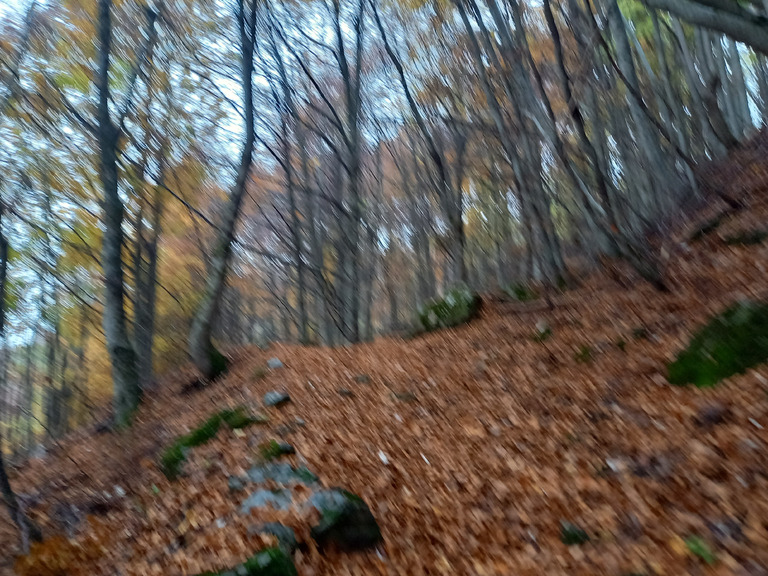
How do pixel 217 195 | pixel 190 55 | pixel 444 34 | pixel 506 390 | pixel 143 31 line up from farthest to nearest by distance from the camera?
pixel 217 195
pixel 444 34
pixel 190 55
pixel 143 31
pixel 506 390

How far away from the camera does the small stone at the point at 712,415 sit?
4.07 m

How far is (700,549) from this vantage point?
114 inches

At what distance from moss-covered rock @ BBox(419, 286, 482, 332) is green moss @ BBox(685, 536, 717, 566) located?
7180 millimetres

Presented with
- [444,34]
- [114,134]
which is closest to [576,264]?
[444,34]

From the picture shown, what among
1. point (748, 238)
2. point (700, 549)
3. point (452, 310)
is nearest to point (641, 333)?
point (748, 238)

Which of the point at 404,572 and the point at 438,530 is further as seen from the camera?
the point at 438,530

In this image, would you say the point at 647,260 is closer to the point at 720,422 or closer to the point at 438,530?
the point at 720,422

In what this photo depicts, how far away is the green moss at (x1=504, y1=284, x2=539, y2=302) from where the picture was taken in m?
10.1

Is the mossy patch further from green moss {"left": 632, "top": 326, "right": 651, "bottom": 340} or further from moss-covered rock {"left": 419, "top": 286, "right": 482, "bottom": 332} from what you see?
green moss {"left": 632, "top": 326, "right": 651, "bottom": 340}

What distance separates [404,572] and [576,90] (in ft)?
20.5

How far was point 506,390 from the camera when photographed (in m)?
6.46

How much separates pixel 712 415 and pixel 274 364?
6.76 meters

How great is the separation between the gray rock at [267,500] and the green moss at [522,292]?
22.1 feet

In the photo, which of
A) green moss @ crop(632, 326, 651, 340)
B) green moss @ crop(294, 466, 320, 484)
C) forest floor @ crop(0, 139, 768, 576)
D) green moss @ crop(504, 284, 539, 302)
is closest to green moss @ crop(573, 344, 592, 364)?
forest floor @ crop(0, 139, 768, 576)
